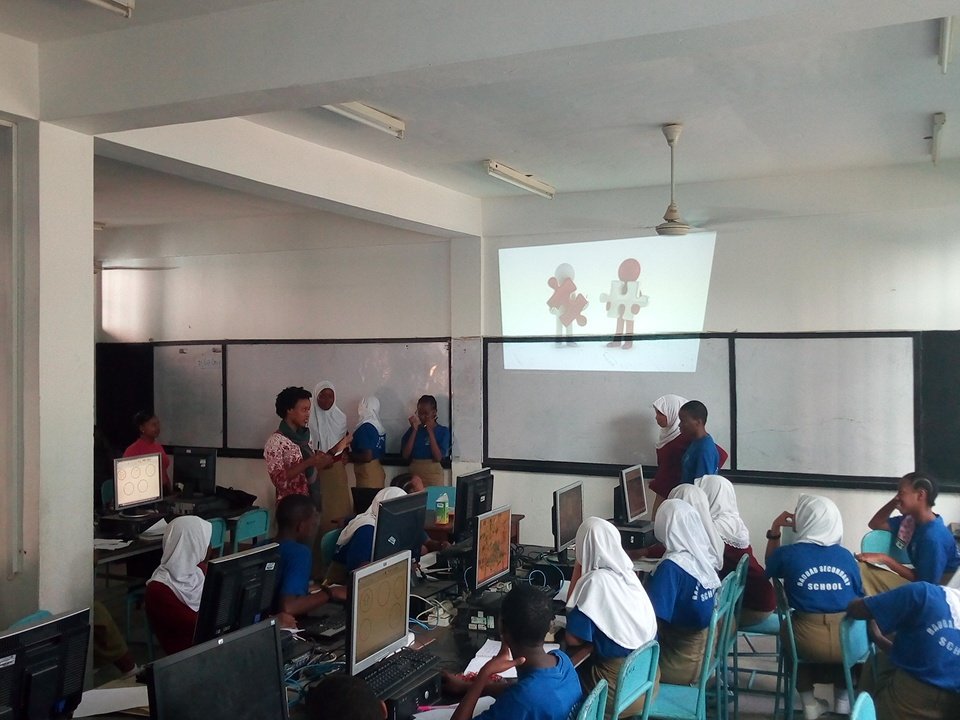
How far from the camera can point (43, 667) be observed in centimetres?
217

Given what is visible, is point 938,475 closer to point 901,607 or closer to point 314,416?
point 901,607

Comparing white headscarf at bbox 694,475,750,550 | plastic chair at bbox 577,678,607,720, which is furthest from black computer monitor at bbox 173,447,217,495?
plastic chair at bbox 577,678,607,720

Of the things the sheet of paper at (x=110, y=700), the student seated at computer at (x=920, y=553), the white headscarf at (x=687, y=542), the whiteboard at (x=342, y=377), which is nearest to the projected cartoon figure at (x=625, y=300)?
the whiteboard at (x=342, y=377)

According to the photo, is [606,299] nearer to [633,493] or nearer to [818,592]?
[633,493]

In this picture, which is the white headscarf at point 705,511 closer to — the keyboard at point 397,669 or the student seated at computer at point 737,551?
the student seated at computer at point 737,551

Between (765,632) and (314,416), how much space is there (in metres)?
4.16

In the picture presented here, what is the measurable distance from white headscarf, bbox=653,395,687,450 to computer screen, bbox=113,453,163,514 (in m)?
3.52

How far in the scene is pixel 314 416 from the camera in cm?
701

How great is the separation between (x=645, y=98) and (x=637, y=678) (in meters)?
2.60

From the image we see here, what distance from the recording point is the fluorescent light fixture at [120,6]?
2.66m

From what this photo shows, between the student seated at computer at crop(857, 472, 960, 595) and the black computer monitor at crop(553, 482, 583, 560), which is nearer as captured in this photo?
the student seated at computer at crop(857, 472, 960, 595)

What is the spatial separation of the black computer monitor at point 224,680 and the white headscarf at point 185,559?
1.42m

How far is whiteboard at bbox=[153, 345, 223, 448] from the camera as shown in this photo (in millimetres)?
7609

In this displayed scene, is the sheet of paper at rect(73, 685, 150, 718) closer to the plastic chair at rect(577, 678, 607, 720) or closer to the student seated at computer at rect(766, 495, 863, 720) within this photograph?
the plastic chair at rect(577, 678, 607, 720)
